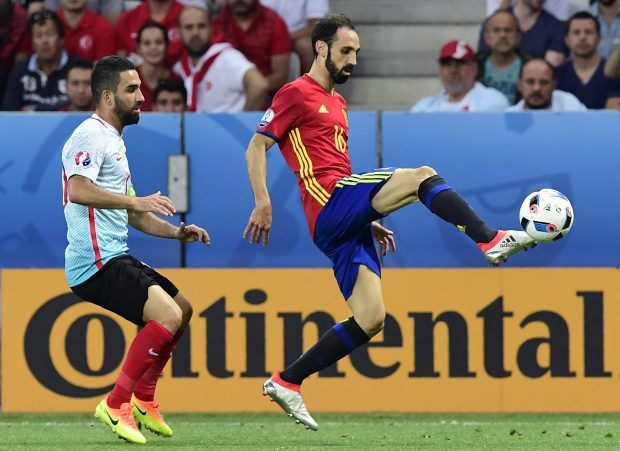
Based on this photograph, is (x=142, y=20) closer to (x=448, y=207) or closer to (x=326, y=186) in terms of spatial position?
(x=326, y=186)

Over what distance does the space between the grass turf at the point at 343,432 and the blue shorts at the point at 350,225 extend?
34.0 inches

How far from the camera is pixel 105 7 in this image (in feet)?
39.9

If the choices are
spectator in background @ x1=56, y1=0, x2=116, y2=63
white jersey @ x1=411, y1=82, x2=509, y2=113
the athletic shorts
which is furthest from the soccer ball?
spectator in background @ x1=56, y1=0, x2=116, y2=63

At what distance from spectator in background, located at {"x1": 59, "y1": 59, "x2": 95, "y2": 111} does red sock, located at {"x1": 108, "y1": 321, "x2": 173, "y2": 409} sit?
12.8 ft

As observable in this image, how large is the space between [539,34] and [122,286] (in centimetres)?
532

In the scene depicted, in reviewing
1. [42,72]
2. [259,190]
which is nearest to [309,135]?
[259,190]

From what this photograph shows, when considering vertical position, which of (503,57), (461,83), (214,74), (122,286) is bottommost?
(122,286)

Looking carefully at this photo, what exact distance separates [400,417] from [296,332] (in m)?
0.87

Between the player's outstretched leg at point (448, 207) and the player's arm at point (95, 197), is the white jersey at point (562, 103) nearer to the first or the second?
the player's outstretched leg at point (448, 207)

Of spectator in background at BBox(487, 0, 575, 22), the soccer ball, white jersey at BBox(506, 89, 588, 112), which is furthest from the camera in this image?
spectator in background at BBox(487, 0, 575, 22)

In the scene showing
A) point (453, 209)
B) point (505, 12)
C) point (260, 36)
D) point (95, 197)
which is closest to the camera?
point (453, 209)

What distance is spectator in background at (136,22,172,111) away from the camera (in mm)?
11000

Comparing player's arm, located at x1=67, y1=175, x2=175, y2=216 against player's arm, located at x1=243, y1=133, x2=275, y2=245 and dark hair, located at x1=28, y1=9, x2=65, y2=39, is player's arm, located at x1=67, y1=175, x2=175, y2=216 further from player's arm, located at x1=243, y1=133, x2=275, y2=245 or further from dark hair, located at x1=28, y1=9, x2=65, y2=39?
dark hair, located at x1=28, y1=9, x2=65, y2=39

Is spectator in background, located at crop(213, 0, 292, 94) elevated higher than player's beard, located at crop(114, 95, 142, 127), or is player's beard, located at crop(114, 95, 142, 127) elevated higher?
spectator in background, located at crop(213, 0, 292, 94)
